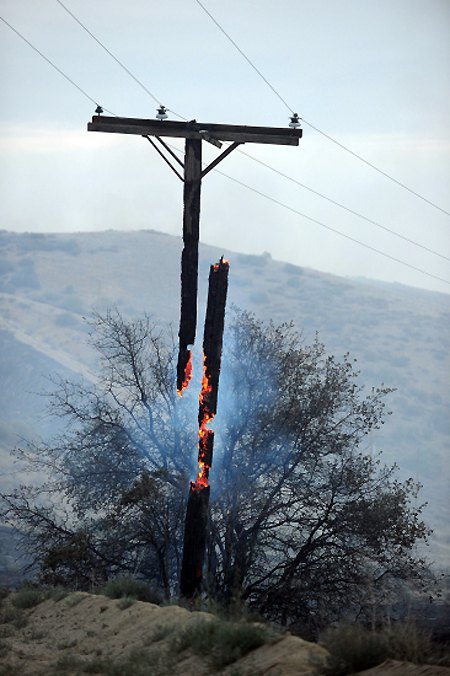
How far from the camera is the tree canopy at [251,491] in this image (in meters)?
23.6

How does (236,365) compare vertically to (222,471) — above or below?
above

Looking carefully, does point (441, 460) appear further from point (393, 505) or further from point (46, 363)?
point (393, 505)

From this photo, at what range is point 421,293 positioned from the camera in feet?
595

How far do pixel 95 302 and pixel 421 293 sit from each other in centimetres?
6739

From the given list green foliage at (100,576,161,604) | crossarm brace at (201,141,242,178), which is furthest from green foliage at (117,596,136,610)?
crossarm brace at (201,141,242,178)

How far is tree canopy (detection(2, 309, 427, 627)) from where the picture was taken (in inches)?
928

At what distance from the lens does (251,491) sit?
24.2 meters

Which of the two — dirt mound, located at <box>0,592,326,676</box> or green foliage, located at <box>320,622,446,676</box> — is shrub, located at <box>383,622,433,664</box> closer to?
green foliage, located at <box>320,622,446,676</box>

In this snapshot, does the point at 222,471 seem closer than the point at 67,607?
No

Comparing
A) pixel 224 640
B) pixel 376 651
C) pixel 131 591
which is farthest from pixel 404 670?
pixel 131 591

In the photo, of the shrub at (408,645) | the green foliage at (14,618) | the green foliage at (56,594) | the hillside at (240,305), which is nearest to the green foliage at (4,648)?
the green foliage at (14,618)

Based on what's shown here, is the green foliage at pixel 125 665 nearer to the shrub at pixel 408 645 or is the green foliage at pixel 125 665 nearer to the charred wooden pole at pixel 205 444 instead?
the shrub at pixel 408 645

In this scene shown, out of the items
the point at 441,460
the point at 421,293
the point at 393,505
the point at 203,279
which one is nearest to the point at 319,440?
the point at 393,505

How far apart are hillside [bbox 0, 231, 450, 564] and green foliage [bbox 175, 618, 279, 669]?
2017 inches
